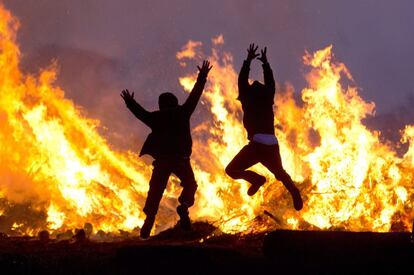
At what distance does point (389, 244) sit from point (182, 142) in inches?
157

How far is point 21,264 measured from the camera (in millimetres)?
5605

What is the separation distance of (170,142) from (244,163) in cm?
144

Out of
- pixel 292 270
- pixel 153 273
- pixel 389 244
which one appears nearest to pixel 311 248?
pixel 292 270

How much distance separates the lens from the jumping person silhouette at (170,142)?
26.6 ft

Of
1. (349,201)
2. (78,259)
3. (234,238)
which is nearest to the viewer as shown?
(78,259)

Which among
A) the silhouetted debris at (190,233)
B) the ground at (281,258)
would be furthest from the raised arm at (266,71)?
the silhouetted debris at (190,233)

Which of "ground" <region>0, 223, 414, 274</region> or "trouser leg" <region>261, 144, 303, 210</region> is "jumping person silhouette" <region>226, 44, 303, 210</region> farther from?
"ground" <region>0, 223, 414, 274</region>

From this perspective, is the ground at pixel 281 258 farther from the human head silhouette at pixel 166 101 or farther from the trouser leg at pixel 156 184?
the human head silhouette at pixel 166 101

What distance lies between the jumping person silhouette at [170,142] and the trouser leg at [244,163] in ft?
2.55

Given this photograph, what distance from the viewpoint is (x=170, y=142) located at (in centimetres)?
809

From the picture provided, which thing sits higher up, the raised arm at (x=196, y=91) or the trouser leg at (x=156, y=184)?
the raised arm at (x=196, y=91)

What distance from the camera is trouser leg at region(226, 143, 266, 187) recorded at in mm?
8230

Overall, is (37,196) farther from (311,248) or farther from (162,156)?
(311,248)

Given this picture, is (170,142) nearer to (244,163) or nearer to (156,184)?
(156,184)
